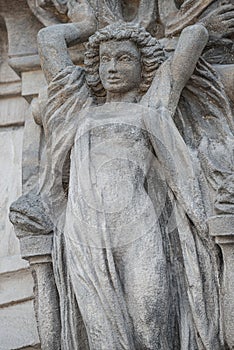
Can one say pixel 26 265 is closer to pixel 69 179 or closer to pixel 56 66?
pixel 69 179

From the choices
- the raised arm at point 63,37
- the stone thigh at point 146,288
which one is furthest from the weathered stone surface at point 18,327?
the raised arm at point 63,37

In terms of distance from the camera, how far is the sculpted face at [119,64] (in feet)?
17.6

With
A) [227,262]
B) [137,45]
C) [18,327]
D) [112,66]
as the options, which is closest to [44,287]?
[18,327]

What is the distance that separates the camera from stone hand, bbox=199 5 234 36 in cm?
578

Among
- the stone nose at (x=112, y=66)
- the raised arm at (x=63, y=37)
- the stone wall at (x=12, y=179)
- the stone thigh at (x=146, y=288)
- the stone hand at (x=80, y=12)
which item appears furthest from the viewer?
the stone hand at (x=80, y=12)

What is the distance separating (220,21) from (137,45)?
1.99 feet

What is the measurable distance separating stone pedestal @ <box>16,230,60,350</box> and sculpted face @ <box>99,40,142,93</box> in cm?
80

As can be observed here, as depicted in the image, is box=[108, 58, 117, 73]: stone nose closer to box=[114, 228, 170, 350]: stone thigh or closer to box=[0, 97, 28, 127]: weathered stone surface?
box=[114, 228, 170, 350]: stone thigh

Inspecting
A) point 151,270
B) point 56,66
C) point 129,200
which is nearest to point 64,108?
point 56,66

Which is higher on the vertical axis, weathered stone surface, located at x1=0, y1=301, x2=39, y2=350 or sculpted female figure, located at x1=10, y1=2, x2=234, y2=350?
sculpted female figure, located at x1=10, y1=2, x2=234, y2=350

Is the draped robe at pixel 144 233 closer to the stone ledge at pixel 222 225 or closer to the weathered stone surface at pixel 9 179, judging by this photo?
the stone ledge at pixel 222 225

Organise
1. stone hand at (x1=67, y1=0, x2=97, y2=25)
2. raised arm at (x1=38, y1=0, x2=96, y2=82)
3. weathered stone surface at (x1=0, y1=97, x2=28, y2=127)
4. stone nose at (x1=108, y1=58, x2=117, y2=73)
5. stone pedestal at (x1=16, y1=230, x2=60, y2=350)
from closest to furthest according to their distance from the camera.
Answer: stone pedestal at (x1=16, y1=230, x2=60, y2=350)
stone nose at (x1=108, y1=58, x2=117, y2=73)
raised arm at (x1=38, y1=0, x2=96, y2=82)
stone hand at (x1=67, y1=0, x2=97, y2=25)
weathered stone surface at (x1=0, y1=97, x2=28, y2=127)

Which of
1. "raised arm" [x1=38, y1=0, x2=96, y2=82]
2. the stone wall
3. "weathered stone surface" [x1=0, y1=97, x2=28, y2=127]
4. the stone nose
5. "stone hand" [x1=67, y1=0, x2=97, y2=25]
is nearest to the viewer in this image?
the stone nose

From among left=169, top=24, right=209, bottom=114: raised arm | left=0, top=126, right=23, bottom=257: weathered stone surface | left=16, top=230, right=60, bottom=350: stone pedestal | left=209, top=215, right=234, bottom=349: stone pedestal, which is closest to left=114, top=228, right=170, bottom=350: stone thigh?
left=209, top=215, right=234, bottom=349: stone pedestal
